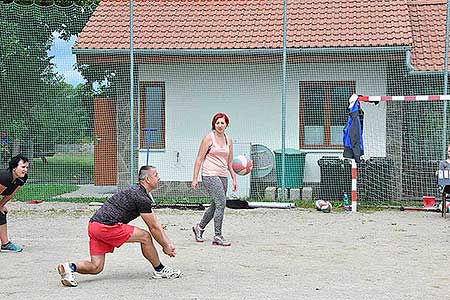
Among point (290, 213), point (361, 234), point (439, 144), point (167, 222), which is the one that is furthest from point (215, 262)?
point (439, 144)

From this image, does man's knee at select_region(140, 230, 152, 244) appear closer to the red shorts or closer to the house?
the red shorts

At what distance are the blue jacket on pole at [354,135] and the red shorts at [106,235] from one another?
7.70m

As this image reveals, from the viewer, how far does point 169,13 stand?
17.8 metres

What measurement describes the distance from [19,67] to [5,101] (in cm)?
79

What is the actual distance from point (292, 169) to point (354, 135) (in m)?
2.05

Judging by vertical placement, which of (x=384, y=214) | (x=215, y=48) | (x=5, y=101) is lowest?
(x=384, y=214)

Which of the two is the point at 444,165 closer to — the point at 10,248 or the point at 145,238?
the point at 145,238

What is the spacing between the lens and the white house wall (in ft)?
55.2

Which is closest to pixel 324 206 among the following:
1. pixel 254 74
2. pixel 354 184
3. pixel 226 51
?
pixel 354 184

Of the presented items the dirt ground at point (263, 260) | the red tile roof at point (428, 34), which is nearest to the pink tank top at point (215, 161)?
the dirt ground at point (263, 260)

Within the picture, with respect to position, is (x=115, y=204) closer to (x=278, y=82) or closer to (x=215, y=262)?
(x=215, y=262)

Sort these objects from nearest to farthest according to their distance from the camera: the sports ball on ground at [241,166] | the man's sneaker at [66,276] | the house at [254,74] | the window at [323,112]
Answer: the man's sneaker at [66,276] < the sports ball on ground at [241,166] < the house at [254,74] < the window at [323,112]

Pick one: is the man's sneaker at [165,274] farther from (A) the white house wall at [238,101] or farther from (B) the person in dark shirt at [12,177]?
(A) the white house wall at [238,101]

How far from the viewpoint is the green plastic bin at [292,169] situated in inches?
644
